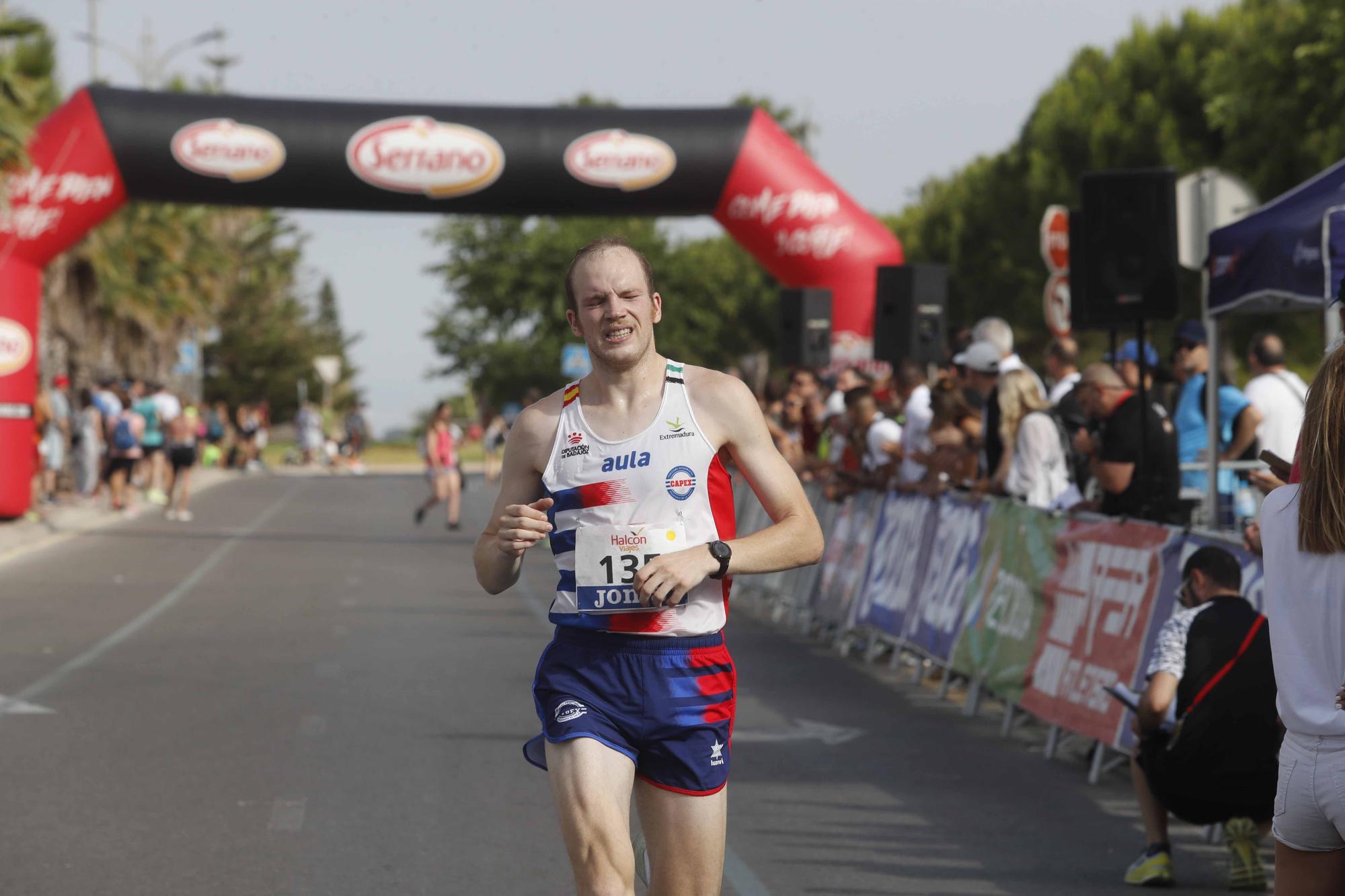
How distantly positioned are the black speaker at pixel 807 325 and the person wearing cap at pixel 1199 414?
823 cm

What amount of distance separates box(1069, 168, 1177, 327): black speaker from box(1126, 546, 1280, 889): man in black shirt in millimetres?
4104

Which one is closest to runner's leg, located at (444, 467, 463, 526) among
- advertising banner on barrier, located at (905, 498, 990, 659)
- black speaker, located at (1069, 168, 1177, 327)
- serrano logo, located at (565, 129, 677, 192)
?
serrano logo, located at (565, 129, 677, 192)

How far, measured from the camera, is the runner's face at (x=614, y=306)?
420cm

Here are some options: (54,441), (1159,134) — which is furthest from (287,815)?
(1159,134)

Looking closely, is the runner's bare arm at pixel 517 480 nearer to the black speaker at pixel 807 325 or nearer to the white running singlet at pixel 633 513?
the white running singlet at pixel 633 513

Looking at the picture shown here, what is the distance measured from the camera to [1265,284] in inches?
361

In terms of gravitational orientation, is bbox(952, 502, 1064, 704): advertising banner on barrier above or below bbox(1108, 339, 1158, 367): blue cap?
below

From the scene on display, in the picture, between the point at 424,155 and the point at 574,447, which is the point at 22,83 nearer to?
the point at 424,155

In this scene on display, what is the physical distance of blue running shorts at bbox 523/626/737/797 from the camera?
13.8 ft

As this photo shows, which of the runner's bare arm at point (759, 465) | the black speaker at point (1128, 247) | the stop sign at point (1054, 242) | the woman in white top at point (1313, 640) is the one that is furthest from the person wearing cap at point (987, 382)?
the woman in white top at point (1313, 640)

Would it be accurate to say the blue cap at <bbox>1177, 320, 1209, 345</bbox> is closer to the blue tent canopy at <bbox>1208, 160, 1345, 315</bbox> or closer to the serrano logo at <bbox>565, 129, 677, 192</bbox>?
the blue tent canopy at <bbox>1208, 160, 1345, 315</bbox>

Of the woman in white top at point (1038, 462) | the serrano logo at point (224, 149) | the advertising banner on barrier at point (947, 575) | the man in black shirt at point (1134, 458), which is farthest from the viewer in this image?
the serrano logo at point (224, 149)

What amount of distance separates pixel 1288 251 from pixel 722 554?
18.9 ft

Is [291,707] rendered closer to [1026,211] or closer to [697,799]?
[697,799]
